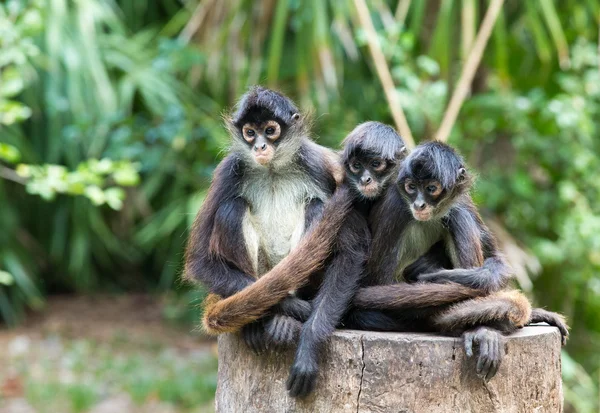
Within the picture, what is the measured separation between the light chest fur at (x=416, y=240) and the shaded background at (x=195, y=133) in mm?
A: 2171

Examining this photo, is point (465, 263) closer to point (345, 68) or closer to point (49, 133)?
point (345, 68)

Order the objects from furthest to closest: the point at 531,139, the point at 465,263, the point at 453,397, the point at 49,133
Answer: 1. the point at 49,133
2. the point at 531,139
3. the point at 465,263
4. the point at 453,397

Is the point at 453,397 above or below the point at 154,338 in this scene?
below

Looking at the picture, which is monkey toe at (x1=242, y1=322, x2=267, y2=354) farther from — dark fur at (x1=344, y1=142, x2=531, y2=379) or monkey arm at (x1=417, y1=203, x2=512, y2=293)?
monkey arm at (x1=417, y1=203, x2=512, y2=293)

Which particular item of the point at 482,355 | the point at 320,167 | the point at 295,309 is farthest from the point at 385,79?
the point at 482,355

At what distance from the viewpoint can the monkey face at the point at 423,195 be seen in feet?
11.5

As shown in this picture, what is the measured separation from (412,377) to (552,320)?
2.91 feet

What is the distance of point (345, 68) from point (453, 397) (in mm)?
5716

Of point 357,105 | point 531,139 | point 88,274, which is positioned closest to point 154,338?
point 88,274

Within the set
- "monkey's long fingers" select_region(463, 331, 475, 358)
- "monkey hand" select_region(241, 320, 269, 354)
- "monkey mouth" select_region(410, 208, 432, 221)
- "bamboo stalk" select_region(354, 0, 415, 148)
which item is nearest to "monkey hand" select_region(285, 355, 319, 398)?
"monkey hand" select_region(241, 320, 269, 354)

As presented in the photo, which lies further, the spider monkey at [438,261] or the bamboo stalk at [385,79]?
the bamboo stalk at [385,79]

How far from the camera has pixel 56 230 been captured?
1002 centimetres

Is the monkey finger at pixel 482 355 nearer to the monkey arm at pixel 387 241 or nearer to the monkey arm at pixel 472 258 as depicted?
the monkey arm at pixel 472 258

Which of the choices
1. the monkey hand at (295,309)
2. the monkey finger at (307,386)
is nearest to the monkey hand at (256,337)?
the monkey hand at (295,309)
